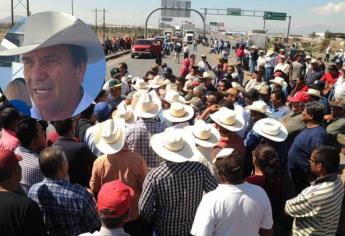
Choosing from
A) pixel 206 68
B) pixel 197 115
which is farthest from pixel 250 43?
pixel 197 115

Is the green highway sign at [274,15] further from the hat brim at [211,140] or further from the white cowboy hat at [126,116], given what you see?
the hat brim at [211,140]

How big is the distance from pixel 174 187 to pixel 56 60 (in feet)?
5.88

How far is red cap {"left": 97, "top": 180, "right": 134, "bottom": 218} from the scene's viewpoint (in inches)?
93.8

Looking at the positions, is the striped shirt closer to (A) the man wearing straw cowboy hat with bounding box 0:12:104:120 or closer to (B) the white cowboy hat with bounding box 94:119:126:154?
(B) the white cowboy hat with bounding box 94:119:126:154

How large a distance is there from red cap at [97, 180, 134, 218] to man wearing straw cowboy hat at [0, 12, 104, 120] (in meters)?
1.74

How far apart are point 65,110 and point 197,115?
305 centimetres

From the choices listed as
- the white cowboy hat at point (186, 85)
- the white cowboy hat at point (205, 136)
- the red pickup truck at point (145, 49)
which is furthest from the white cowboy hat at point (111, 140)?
the red pickup truck at point (145, 49)

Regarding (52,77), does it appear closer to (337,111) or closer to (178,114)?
(178,114)

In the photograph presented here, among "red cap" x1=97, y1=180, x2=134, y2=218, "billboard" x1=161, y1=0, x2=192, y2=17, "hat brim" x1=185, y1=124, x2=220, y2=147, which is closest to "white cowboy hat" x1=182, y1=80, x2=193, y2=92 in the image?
"hat brim" x1=185, y1=124, x2=220, y2=147

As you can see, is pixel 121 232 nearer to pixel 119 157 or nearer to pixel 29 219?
pixel 29 219

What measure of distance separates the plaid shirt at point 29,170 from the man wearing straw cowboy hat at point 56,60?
49 centimetres

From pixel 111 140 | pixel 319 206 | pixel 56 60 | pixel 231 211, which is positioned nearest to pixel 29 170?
pixel 111 140

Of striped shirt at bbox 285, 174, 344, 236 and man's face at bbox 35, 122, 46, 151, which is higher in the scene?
man's face at bbox 35, 122, 46, 151

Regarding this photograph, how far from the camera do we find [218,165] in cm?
290
